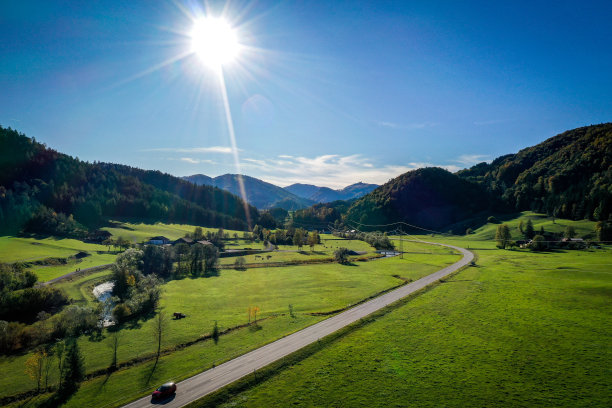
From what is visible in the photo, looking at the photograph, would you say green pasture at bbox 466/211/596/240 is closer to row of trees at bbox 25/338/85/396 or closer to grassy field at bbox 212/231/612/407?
grassy field at bbox 212/231/612/407

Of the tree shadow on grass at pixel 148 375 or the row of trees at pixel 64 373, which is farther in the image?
the tree shadow on grass at pixel 148 375

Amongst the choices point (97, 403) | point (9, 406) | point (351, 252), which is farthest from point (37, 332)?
point (351, 252)

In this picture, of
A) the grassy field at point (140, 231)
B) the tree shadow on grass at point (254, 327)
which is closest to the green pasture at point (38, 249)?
the grassy field at point (140, 231)

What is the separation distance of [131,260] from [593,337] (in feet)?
301

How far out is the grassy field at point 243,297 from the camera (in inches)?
1461

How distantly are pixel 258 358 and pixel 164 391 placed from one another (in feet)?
34.6

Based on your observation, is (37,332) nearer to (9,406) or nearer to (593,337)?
(9,406)

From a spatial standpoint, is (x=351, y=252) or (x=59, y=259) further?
(x=351, y=252)

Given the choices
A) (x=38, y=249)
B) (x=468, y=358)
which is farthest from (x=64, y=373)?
(x=38, y=249)

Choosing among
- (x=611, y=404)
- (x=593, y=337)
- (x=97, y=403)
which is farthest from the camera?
(x=593, y=337)

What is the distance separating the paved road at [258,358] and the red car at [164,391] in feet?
2.04

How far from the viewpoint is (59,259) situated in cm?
8956

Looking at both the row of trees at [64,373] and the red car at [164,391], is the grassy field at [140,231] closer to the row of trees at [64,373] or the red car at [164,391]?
the row of trees at [64,373]

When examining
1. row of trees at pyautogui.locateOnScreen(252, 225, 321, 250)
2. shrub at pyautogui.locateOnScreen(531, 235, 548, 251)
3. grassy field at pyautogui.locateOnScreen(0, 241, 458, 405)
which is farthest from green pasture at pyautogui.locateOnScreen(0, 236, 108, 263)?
shrub at pyautogui.locateOnScreen(531, 235, 548, 251)
